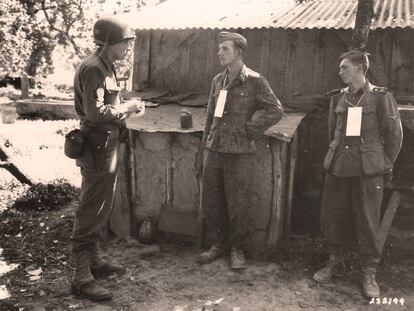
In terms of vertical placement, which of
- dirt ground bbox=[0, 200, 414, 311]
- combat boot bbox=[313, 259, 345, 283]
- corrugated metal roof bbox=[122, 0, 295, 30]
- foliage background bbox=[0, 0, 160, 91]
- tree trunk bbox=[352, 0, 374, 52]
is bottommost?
dirt ground bbox=[0, 200, 414, 311]

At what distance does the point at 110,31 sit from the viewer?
406cm

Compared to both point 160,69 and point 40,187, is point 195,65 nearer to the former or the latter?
point 160,69

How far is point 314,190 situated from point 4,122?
473 inches

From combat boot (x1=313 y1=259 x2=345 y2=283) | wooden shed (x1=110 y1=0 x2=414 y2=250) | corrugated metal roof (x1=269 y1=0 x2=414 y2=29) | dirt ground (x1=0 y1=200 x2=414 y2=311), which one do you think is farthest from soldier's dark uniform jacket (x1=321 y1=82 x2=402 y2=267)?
corrugated metal roof (x1=269 y1=0 x2=414 y2=29)

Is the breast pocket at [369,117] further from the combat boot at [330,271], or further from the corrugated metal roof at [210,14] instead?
the corrugated metal roof at [210,14]

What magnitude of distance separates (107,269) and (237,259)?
1.38 meters

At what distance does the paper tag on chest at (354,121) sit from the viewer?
430cm

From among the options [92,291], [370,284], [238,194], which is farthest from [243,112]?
[92,291]

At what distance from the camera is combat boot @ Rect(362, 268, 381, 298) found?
14.2ft

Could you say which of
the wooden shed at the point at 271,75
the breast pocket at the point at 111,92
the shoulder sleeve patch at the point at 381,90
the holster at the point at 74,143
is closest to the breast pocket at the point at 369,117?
the shoulder sleeve patch at the point at 381,90

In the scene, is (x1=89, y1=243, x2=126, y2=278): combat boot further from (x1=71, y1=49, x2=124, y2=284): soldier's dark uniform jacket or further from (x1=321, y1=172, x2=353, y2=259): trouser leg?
(x1=321, y1=172, x2=353, y2=259): trouser leg

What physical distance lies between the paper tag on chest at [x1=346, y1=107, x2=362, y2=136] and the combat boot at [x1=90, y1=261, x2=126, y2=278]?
2691 millimetres

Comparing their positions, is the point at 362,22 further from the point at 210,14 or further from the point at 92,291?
the point at 92,291

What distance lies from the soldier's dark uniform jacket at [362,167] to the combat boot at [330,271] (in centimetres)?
23
